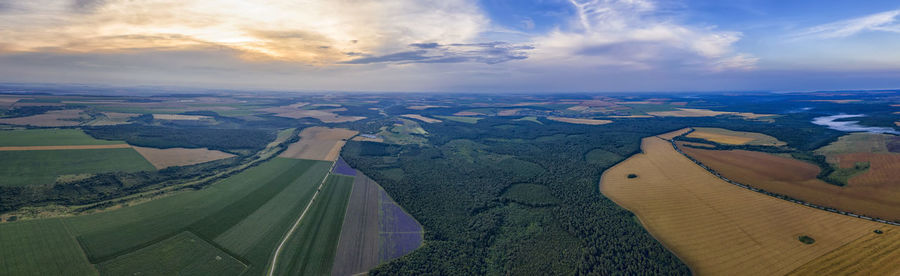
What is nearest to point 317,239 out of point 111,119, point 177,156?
point 177,156

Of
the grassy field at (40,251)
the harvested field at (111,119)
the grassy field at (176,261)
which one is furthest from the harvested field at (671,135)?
the harvested field at (111,119)

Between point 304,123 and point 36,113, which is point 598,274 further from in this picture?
point 36,113

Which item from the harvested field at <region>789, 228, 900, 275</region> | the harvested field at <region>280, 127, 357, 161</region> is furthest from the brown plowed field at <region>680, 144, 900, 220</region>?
the harvested field at <region>280, 127, 357, 161</region>

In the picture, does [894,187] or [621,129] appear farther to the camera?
[621,129]

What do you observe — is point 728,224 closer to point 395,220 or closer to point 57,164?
point 395,220

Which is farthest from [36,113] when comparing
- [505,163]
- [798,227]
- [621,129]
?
[621,129]

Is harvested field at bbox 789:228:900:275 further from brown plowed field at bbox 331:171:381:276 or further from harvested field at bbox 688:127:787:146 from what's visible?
harvested field at bbox 688:127:787:146
